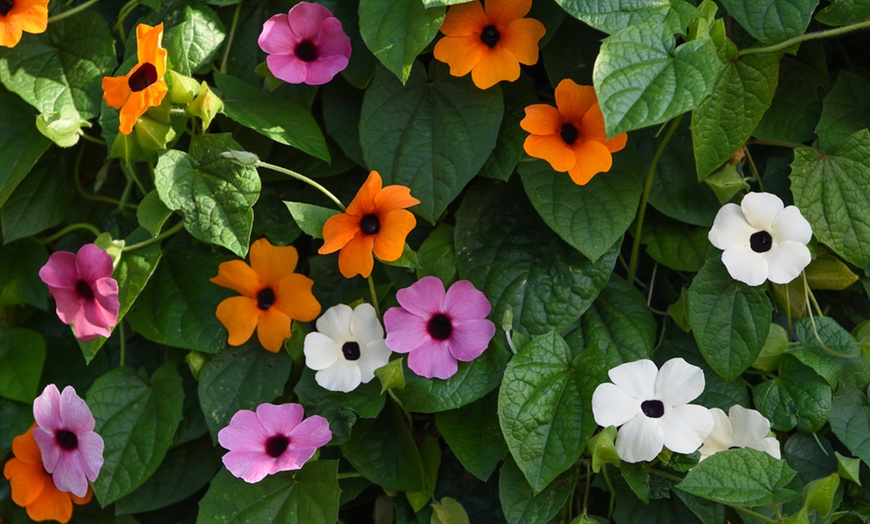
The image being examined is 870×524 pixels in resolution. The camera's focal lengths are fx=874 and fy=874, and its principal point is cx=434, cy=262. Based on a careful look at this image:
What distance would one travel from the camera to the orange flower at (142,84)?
98 centimetres

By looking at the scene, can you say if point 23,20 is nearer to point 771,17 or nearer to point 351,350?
point 351,350

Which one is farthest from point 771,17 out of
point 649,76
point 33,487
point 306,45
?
point 33,487

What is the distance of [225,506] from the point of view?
41.9 inches

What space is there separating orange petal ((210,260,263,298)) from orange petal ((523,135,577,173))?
1.23ft

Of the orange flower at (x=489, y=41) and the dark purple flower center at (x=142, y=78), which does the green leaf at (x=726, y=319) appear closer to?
the orange flower at (x=489, y=41)

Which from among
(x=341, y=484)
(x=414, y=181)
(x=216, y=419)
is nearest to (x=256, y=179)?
(x=414, y=181)

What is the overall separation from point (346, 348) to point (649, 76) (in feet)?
1.57

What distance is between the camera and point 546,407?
987 millimetres

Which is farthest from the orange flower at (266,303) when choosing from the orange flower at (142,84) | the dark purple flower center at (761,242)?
the dark purple flower center at (761,242)

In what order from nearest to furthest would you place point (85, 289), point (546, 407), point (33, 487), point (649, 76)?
point (649, 76) < point (546, 407) < point (85, 289) < point (33, 487)

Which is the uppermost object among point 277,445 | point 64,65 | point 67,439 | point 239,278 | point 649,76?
point 649,76

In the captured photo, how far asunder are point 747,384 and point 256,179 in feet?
2.09

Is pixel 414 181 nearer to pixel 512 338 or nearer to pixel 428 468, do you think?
pixel 512 338

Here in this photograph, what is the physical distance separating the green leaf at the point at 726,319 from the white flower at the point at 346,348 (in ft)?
1.23
